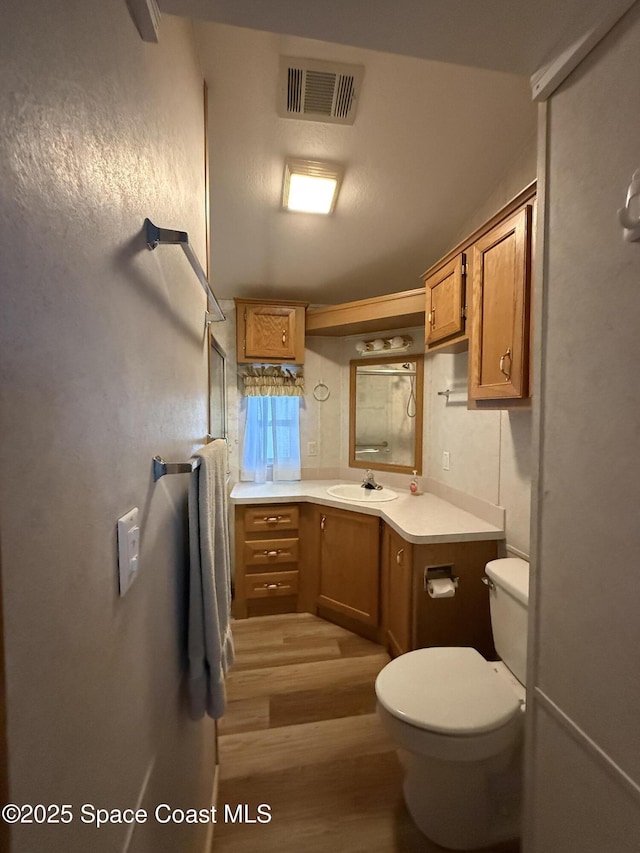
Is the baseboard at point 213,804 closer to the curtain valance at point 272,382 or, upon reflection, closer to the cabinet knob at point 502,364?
the cabinet knob at point 502,364

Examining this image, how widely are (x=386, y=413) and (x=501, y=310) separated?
1.44 meters

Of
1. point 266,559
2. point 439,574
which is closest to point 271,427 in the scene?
point 266,559

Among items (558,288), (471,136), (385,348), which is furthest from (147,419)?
(385,348)

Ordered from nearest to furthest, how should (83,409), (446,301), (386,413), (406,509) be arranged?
1. (83,409)
2. (446,301)
3. (406,509)
4. (386,413)

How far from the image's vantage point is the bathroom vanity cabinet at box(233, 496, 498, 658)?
1744 millimetres

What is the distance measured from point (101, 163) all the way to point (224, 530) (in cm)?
87

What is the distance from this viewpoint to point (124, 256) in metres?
0.54

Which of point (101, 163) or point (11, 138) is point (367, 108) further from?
point (11, 138)

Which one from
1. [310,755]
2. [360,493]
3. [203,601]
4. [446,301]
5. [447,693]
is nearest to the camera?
[203,601]

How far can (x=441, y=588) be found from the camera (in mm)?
1681

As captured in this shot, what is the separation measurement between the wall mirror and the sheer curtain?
0.48 meters

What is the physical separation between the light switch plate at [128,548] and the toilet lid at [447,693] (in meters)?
1.08

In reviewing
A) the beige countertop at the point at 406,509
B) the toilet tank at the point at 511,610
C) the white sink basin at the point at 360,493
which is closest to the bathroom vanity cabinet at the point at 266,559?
the beige countertop at the point at 406,509

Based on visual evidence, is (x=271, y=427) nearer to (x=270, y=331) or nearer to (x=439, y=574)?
(x=270, y=331)
